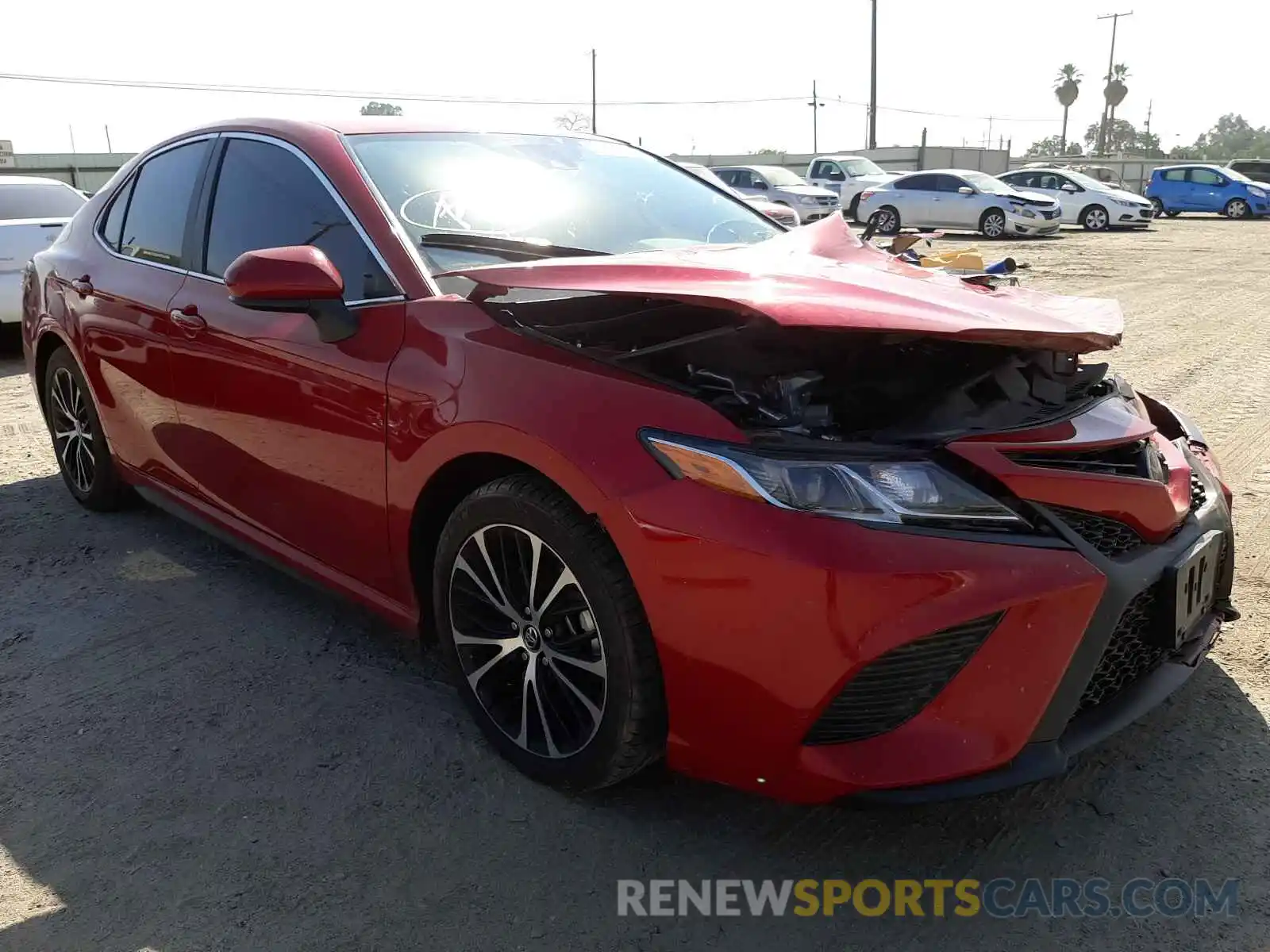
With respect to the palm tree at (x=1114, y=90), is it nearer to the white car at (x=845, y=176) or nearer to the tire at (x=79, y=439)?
the white car at (x=845, y=176)

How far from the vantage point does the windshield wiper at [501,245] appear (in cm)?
278

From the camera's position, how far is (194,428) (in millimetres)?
3412

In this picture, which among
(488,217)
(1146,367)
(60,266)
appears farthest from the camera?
(1146,367)

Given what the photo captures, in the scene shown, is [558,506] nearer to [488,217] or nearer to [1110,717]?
[488,217]

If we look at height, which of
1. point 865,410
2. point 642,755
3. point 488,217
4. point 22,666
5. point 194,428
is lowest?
point 22,666

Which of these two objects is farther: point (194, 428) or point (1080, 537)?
point (194, 428)

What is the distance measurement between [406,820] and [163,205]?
8.33 feet

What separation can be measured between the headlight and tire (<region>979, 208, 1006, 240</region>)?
21.1 meters

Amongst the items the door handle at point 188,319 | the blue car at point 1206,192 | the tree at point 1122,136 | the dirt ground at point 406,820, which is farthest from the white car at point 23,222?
the tree at point 1122,136

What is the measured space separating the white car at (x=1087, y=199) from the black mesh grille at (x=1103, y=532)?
2375 centimetres

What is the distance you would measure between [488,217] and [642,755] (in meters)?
1.55

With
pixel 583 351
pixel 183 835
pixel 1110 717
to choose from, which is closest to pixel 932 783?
pixel 1110 717

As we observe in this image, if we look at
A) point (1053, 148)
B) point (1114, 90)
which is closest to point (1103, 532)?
point (1114, 90)

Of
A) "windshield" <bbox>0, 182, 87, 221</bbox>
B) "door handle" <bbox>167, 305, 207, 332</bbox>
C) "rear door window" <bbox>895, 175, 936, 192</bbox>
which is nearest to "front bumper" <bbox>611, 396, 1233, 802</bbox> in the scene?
"door handle" <bbox>167, 305, 207, 332</bbox>
